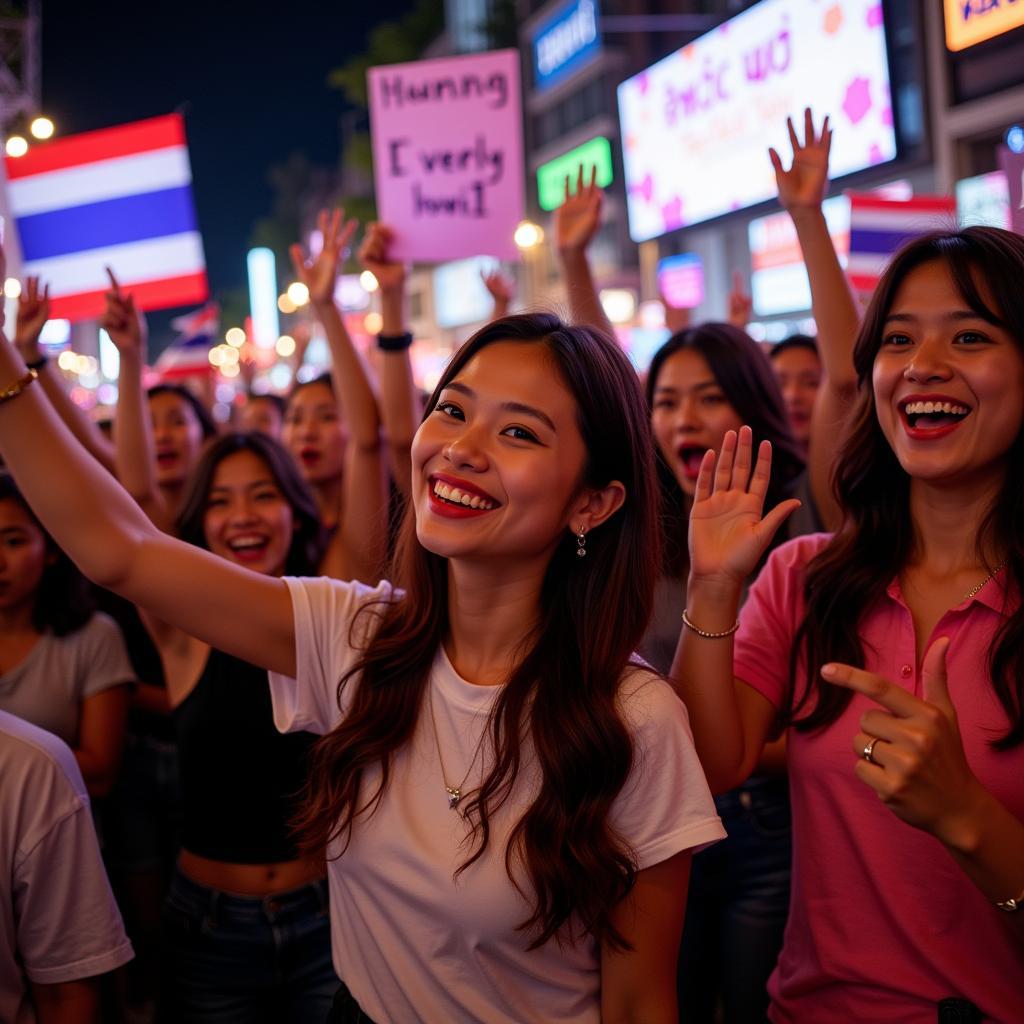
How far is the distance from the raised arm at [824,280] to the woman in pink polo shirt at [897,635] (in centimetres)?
67

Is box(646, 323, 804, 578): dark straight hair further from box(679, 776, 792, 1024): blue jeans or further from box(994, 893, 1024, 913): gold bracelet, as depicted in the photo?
box(994, 893, 1024, 913): gold bracelet

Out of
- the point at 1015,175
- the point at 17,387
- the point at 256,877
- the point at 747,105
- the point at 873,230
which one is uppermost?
the point at 747,105

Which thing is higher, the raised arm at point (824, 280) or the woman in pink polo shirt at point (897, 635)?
the raised arm at point (824, 280)

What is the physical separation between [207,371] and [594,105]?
20053mm

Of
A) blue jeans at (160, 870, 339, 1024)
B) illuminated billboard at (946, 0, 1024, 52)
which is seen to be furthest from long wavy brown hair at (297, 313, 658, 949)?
illuminated billboard at (946, 0, 1024, 52)

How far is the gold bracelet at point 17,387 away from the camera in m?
2.06

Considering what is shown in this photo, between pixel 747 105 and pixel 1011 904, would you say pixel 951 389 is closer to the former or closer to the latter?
pixel 1011 904

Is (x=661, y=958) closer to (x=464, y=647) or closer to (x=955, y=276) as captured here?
(x=464, y=647)

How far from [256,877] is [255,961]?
7.6 inches

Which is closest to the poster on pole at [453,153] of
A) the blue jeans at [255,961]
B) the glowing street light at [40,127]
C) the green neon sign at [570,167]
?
the blue jeans at [255,961]

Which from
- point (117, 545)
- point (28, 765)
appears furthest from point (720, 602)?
point (28, 765)

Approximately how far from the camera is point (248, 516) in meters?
3.38

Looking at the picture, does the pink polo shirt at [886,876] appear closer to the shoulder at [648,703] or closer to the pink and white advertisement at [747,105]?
the shoulder at [648,703]

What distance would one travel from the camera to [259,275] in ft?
263
